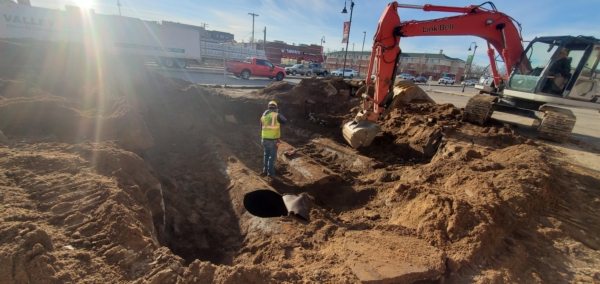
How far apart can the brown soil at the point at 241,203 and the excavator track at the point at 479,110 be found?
337mm

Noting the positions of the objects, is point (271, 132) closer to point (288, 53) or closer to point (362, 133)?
point (362, 133)

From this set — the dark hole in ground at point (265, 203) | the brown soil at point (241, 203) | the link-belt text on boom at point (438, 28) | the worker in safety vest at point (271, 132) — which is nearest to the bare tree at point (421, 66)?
the link-belt text on boom at point (438, 28)

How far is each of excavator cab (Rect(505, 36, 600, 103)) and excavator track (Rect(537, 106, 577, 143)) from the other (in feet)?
1.31

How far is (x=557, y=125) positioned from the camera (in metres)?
6.65

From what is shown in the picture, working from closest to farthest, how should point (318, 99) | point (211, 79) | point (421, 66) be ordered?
point (318, 99)
point (211, 79)
point (421, 66)

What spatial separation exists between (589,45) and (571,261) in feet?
21.4

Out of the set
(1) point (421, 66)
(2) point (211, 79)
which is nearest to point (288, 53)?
(2) point (211, 79)

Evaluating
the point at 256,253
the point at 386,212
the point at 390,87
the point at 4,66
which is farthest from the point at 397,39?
the point at 4,66

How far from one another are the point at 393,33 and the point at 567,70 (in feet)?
15.5

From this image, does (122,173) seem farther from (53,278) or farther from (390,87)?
(390,87)

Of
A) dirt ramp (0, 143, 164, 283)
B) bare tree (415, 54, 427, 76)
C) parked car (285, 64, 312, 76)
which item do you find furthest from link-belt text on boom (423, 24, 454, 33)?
bare tree (415, 54, 427, 76)

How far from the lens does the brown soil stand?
2436mm

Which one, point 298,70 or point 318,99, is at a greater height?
point 298,70

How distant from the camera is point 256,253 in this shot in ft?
10.7
